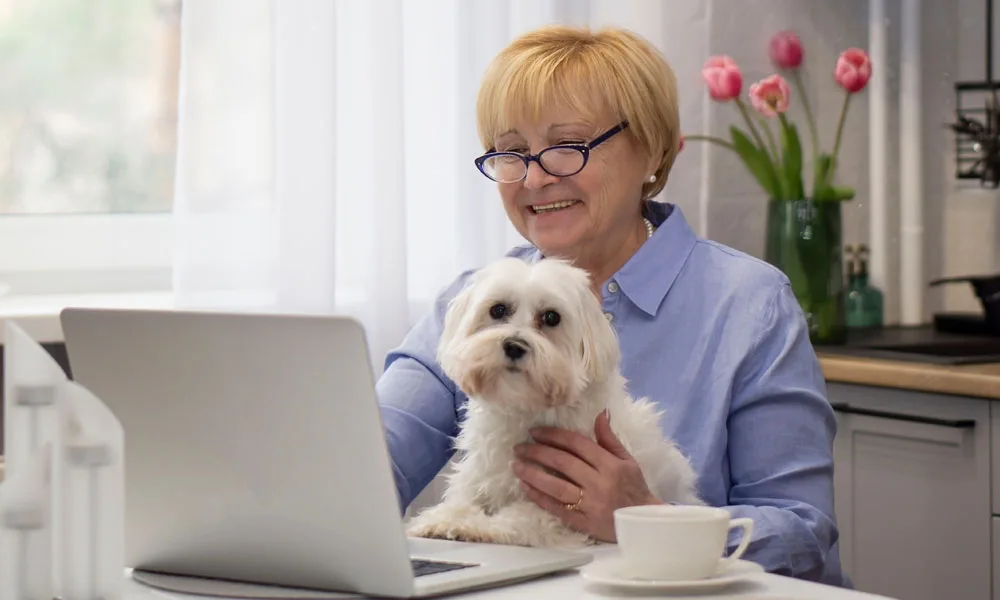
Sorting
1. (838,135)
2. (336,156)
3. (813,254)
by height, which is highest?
(838,135)

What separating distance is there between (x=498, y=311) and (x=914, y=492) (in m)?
1.28

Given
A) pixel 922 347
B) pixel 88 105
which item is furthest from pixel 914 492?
pixel 88 105

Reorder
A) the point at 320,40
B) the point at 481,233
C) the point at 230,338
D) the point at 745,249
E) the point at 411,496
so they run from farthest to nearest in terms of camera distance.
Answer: the point at 745,249, the point at 481,233, the point at 320,40, the point at 411,496, the point at 230,338

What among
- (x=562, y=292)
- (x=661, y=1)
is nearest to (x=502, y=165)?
(x=562, y=292)

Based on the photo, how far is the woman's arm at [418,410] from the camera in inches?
69.7

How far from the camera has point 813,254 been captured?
2.88 m

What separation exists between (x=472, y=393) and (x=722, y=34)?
1759 mm

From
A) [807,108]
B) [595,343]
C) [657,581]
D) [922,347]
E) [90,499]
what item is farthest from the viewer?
[807,108]

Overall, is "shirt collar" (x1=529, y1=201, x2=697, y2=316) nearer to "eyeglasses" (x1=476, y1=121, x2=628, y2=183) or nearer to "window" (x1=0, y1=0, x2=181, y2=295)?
"eyeglasses" (x1=476, y1=121, x2=628, y2=183)

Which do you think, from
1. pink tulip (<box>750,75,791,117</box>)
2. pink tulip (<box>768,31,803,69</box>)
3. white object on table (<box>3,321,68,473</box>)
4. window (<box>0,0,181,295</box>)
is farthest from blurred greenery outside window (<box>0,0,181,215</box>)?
white object on table (<box>3,321,68,473</box>)

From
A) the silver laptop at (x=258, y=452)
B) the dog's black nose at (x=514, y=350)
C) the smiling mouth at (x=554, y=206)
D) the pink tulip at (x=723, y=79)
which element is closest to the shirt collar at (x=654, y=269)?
the smiling mouth at (x=554, y=206)

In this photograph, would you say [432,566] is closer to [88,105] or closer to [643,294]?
[643,294]

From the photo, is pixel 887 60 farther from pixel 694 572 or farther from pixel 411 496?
pixel 694 572

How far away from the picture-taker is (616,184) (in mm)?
1836
